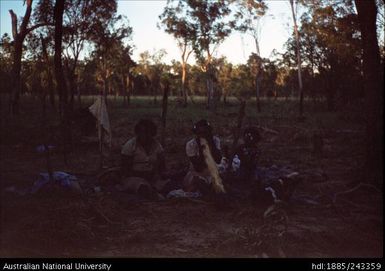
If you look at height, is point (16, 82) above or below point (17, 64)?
below

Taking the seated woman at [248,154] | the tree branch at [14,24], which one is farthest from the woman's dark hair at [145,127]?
the tree branch at [14,24]

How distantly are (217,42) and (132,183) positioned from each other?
31988 millimetres

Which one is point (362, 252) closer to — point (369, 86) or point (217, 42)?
point (369, 86)

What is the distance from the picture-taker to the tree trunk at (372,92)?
23.6ft

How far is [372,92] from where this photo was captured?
724cm

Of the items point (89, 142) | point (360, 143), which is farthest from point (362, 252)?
point (89, 142)

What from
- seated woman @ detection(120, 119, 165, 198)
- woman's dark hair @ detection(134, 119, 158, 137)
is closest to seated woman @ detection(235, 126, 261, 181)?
seated woman @ detection(120, 119, 165, 198)

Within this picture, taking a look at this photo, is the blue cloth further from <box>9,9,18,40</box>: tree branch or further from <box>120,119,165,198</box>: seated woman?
<box>9,9,18,40</box>: tree branch

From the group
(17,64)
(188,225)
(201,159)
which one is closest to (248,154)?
(201,159)

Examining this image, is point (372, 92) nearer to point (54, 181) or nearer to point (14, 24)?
point (54, 181)

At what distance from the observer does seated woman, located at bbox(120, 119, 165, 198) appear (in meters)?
6.87

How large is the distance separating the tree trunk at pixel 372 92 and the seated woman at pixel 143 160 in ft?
11.4

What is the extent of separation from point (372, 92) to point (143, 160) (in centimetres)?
394
